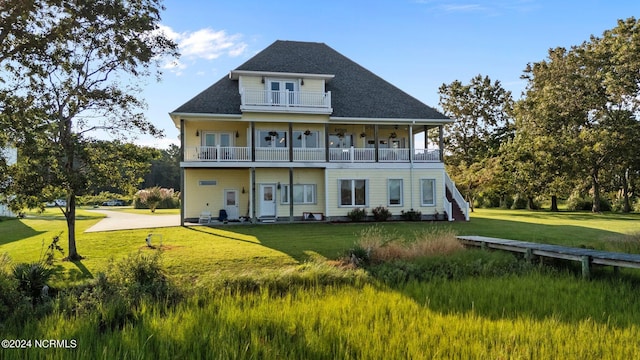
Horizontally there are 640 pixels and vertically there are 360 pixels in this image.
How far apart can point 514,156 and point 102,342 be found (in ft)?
126

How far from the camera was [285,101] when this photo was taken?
23469 millimetres

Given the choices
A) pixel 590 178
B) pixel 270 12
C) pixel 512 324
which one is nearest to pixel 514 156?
pixel 590 178

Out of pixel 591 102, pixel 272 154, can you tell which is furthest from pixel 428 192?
pixel 591 102

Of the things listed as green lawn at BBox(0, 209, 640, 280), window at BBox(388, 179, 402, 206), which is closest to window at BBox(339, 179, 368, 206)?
window at BBox(388, 179, 402, 206)

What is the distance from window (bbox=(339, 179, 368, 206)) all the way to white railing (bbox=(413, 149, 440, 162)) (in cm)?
374

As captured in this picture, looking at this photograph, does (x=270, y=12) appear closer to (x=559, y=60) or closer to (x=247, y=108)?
(x=247, y=108)

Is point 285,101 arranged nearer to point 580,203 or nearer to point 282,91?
point 282,91

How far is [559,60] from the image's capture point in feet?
120

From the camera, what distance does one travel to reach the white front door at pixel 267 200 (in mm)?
23812

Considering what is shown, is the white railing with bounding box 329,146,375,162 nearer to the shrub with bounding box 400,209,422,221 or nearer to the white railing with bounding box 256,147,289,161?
the white railing with bounding box 256,147,289,161

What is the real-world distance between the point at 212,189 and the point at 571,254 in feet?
62.3

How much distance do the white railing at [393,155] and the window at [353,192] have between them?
1.99 m

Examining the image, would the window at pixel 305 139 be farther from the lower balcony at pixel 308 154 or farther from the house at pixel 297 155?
the lower balcony at pixel 308 154

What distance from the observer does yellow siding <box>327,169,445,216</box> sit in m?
23.9
